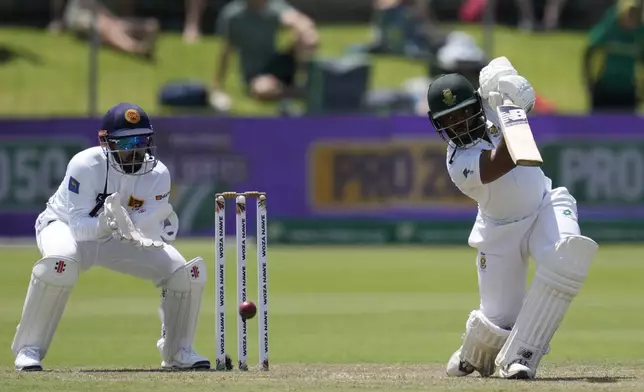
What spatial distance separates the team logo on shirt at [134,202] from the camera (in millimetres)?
8373

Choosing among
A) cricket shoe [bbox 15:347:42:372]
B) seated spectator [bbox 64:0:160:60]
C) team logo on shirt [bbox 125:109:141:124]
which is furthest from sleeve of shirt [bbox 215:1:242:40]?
cricket shoe [bbox 15:347:42:372]

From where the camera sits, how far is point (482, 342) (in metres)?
7.78

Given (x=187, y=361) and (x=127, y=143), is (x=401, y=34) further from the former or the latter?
(x=187, y=361)

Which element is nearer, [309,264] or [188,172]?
[309,264]

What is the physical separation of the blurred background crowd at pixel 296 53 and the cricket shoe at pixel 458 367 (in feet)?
36.9

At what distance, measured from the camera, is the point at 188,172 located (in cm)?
1841

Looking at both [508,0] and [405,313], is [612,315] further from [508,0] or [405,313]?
[508,0]

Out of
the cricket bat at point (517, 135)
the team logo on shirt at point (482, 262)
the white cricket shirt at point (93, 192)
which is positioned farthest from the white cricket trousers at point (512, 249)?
the white cricket shirt at point (93, 192)

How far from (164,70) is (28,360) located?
42.5 ft

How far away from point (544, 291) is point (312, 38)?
13357 mm

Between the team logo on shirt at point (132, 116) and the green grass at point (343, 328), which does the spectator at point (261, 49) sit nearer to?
the green grass at point (343, 328)

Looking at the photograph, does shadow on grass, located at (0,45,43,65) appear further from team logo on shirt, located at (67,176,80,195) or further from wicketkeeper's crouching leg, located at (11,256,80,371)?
wicketkeeper's crouching leg, located at (11,256,80,371)

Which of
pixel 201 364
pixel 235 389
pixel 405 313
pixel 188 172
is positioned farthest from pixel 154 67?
pixel 235 389

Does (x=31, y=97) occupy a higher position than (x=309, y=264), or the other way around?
(x=31, y=97)
